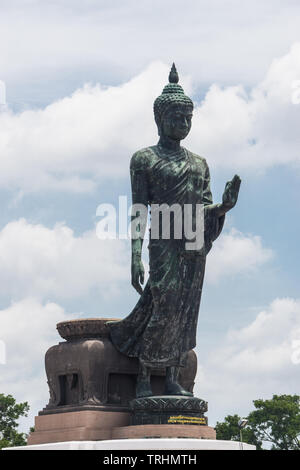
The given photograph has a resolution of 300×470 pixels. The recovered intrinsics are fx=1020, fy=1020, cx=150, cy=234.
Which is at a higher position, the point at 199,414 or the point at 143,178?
the point at 143,178

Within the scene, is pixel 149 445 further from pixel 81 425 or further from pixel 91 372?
pixel 91 372

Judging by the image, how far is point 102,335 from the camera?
17.3 metres

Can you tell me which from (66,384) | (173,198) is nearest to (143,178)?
(173,198)

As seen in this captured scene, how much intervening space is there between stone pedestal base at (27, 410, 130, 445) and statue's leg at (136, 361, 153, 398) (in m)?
0.44

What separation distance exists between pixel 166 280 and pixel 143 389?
183 cm

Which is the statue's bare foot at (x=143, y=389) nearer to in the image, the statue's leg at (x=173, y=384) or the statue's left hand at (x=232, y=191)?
the statue's leg at (x=173, y=384)

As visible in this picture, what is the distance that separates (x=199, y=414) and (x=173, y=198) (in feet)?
11.8

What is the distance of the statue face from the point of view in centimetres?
1716

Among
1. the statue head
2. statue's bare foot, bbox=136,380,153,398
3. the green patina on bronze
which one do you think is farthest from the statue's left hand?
statue's bare foot, bbox=136,380,153,398

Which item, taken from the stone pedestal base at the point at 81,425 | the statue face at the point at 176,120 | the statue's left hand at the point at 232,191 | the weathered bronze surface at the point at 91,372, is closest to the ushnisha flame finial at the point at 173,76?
the statue face at the point at 176,120

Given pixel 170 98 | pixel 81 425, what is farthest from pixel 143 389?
pixel 170 98

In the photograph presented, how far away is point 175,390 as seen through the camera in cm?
1675
